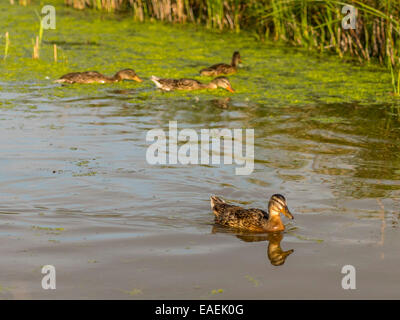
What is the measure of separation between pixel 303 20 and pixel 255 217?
10.7 metres

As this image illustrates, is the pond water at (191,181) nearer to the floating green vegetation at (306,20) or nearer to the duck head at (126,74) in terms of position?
the duck head at (126,74)

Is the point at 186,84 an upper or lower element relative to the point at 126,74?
lower

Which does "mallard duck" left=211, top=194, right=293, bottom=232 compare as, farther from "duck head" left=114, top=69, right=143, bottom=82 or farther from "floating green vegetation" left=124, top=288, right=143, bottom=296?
"duck head" left=114, top=69, right=143, bottom=82

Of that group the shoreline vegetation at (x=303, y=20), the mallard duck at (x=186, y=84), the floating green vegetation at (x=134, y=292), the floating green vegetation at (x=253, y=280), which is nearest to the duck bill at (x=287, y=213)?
the floating green vegetation at (x=253, y=280)

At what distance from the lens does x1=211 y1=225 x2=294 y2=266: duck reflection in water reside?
7524mm

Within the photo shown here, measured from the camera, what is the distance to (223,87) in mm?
15516

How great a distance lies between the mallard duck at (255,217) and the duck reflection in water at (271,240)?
0.06 meters

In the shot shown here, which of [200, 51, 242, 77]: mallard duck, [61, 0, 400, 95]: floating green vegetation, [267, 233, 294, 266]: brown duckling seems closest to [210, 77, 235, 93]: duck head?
[200, 51, 242, 77]: mallard duck

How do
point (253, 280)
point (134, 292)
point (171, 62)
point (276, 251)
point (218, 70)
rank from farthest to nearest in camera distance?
point (171, 62) → point (218, 70) → point (276, 251) → point (253, 280) → point (134, 292)

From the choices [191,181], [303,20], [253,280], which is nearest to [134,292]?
[253,280]

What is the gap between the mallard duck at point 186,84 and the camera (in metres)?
15.3

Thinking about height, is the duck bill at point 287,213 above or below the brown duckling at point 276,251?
above

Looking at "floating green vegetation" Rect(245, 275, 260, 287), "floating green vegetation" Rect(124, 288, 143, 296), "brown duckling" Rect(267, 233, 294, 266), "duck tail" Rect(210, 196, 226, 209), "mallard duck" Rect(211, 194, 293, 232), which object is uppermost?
"duck tail" Rect(210, 196, 226, 209)

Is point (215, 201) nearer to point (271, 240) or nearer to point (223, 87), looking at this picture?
point (271, 240)
